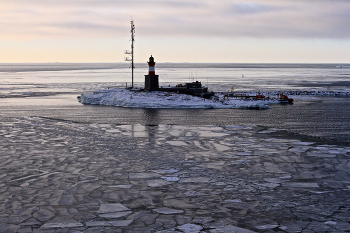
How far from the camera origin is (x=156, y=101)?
115ft

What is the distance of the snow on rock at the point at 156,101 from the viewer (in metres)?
33.5

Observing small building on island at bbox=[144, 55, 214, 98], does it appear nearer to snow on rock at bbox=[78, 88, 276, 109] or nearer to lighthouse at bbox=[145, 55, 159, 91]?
lighthouse at bbox=[145, 55, 159, 91]

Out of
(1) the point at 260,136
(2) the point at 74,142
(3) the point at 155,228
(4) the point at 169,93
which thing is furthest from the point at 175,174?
(4) the point at 169,93

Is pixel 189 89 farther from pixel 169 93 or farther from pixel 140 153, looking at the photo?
pixel 140 153

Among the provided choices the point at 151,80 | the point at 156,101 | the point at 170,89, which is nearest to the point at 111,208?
the point at 156,101

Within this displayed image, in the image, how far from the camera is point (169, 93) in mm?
39125

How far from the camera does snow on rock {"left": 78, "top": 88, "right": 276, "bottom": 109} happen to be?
110 feet

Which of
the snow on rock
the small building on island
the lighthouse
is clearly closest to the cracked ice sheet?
the snow on rock

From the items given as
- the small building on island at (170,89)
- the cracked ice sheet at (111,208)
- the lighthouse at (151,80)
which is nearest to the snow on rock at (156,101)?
the lighthouse at (151,80)

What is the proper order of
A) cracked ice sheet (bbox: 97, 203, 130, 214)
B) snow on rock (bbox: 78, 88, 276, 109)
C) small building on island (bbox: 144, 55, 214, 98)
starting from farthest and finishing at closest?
small building on island (bbox: 144, 55, 214, 98), snow on rock (bbox: 78, 88, 276, 109), cracked ice sheet (bbox: 97, 203, 130, 214)

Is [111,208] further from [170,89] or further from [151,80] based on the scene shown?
[170,89]

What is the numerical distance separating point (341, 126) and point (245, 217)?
1557 cm

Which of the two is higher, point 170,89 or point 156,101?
point 170,89

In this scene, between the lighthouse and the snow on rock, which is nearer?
the snow on rock
